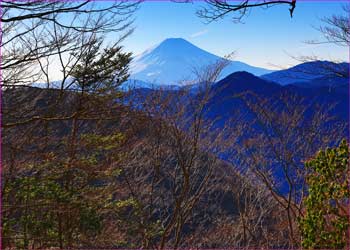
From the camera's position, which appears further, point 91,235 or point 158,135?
point 158,135

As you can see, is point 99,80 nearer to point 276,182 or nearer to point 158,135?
point 158,135

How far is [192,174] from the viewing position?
34.7 ft

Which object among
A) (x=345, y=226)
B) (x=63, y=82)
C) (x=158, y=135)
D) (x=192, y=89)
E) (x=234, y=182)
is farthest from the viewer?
(x=234, y=182)

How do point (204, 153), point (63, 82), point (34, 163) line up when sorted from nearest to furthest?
1. point (34, 163)
2. point (63, 82)
3. point (204, 153)

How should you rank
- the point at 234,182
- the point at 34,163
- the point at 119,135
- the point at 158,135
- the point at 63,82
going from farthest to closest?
the point at 234,182 → the point at 158,135 → the point at 119,135 → the point at 63,82 → the point at 34,163

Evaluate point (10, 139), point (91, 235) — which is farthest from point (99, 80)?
point (91, 235)

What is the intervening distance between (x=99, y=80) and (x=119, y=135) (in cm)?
127

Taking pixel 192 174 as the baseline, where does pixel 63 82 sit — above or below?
above

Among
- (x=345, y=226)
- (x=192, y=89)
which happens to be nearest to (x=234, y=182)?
(x=192, y=89)

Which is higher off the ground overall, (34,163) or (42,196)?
(34,163)

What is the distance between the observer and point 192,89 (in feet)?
32.7

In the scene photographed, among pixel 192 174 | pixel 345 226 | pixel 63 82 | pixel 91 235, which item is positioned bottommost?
pixel 91 235

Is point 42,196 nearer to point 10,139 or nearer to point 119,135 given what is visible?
point 10,139

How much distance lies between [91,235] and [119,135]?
6.79ft
